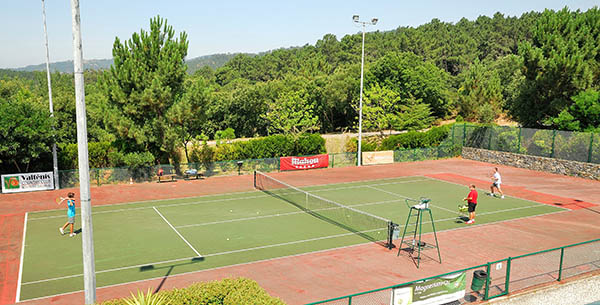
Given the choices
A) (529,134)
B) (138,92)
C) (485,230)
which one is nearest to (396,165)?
(529,134)

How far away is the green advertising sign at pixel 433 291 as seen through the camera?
40.1 feet

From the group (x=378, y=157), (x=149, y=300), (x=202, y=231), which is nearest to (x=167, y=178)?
(x=202, y=231)

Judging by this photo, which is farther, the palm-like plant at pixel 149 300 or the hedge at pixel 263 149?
the hedge at pixel 263 149

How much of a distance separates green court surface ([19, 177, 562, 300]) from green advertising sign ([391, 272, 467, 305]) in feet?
18.6

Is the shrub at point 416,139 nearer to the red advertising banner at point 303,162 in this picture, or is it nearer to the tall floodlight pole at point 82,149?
the red advertising banner at point 303,162

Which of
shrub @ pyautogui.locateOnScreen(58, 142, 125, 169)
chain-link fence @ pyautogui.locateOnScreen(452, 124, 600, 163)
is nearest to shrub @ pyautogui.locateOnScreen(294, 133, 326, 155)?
chain-link fence @ pyautogui.locateOnScreen(452, 124, 600, 163)

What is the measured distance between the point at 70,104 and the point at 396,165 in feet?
111

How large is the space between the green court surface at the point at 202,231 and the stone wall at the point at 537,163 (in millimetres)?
10052

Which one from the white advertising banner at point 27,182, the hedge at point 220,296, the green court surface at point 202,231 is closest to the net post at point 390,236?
the green court surface at point 202,231

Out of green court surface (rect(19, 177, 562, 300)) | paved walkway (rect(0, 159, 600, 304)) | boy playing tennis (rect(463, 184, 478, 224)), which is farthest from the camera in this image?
boy playing tennis (rect(463, 184, 478, 224))

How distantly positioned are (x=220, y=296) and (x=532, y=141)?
35.4 metres

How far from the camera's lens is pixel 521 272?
50.7 ft

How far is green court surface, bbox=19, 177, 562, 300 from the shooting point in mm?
16922

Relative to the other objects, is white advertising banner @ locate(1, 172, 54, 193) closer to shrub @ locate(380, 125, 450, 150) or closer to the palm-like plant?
the palm-like plant
